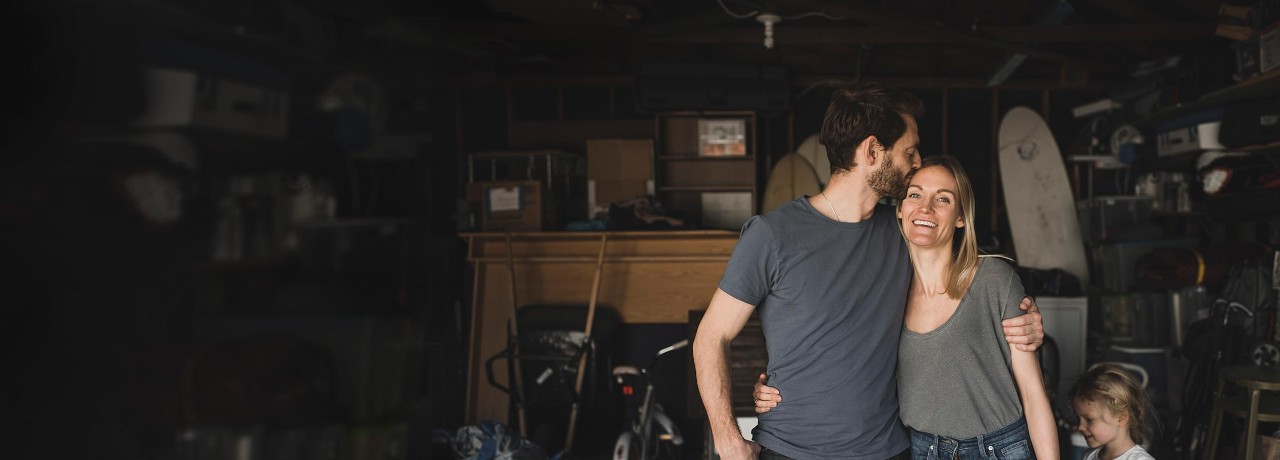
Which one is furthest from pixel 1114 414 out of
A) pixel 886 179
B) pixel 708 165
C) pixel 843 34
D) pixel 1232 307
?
pixel 708 165

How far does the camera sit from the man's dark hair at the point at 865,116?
1.56 metres

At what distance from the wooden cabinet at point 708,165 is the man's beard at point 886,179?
3.78 meters

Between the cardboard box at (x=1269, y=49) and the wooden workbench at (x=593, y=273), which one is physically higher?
the cardboard box at (x=1269, y=49)

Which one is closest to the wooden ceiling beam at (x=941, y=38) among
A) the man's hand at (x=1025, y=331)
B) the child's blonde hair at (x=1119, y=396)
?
the child's blonde hair at (x=1119, y=396)

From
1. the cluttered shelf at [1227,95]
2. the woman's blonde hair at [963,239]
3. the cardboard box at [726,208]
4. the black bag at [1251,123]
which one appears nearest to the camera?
the woman's blonde hair at [963,239]

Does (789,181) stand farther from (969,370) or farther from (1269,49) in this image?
(969,370)

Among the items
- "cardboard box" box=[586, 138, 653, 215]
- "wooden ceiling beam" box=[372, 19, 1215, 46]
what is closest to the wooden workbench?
"cardboard box" box=[586, 138, 653, 215]

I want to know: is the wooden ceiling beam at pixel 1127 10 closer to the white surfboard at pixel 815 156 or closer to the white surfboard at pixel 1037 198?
the white surfboard at pixel 1037 198

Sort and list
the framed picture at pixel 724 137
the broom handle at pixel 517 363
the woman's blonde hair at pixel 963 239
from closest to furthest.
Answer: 1. the woman's blonde hair at pixel 963 239
2. the broom handle at pixel 517 363
3. the framed picture at pixel 724 137

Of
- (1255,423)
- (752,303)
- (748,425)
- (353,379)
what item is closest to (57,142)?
(353,379)

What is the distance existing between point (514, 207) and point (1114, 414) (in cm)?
339

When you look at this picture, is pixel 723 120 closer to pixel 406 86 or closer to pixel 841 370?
pixel 841 370

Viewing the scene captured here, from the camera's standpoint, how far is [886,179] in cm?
159

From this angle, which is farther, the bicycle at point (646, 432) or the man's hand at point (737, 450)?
the bicycle at point (646, 432)
